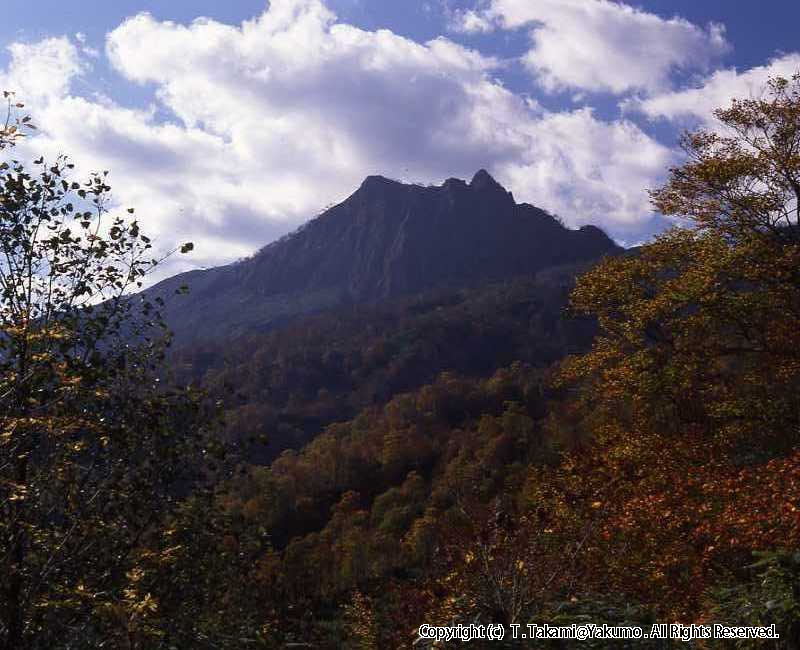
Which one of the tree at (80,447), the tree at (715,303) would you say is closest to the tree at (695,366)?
the tree at (715,303)

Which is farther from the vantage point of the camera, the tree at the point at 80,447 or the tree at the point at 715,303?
the tree at the point at 715,303

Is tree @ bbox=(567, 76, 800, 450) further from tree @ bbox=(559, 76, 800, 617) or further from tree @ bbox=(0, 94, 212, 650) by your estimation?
tree @ bbox=(0, 94, 212, 650)

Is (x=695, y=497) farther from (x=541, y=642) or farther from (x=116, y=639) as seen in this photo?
(x=116, y=639)

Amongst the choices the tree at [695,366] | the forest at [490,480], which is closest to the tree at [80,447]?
the forest at [490,480]

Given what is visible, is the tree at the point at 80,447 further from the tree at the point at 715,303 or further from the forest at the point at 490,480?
the tree at the point at 715,303

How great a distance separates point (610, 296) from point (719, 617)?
33.8 ft

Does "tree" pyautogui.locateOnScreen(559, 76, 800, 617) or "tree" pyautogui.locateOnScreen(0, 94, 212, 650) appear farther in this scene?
"tree" pyautogui.locateOnScreen(559, 76, 800, 617)

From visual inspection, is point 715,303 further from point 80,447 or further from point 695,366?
point 80,447

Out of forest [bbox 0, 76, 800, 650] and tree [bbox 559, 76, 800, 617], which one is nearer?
forest [bbox 0, 76, 800, 650]

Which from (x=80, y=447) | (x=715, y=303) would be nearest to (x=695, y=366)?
(x=715, y=303)

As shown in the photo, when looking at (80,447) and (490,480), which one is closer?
(80,447)

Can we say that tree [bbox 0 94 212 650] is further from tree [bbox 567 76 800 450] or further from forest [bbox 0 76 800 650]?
tree [bbox 567 76 800 450]

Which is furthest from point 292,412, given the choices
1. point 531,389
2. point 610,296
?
point 610,296

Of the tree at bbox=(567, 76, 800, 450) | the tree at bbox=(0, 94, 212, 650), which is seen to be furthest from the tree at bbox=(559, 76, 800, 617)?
the tree at bbox=(0, 94, 212, 650)
